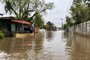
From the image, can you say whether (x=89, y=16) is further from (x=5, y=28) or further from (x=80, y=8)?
(x=5, y=28)

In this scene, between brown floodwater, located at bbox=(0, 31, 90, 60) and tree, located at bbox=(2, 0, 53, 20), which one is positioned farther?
tree, located at bbox=(2, 0, 53, 20)

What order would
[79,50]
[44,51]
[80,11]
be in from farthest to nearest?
1. [80,11]
2. [79,50]
3. [44,51]

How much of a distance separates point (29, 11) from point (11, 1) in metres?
5.03

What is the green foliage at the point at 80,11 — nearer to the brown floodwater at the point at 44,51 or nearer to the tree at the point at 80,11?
the tree at the point at 80,11

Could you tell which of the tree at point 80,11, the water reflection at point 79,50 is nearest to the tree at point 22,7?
the tree at point 80,11

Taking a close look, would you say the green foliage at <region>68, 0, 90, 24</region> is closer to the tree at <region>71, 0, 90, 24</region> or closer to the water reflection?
the tree at <region>71, 0, 90, 24</region>

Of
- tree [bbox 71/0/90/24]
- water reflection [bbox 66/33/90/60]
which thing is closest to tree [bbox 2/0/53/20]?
tree [bbox 71/0/90/24]

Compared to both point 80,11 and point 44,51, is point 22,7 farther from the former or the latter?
point 44,51

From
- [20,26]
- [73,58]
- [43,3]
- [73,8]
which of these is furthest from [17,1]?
[73,58]

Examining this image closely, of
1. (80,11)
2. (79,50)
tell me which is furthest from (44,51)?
(80,11)

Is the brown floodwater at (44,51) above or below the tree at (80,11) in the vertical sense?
below

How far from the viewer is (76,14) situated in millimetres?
64500

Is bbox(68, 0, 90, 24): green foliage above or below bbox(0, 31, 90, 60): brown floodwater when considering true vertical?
above

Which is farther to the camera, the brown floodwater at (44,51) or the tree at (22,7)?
the tree at (22,7)
